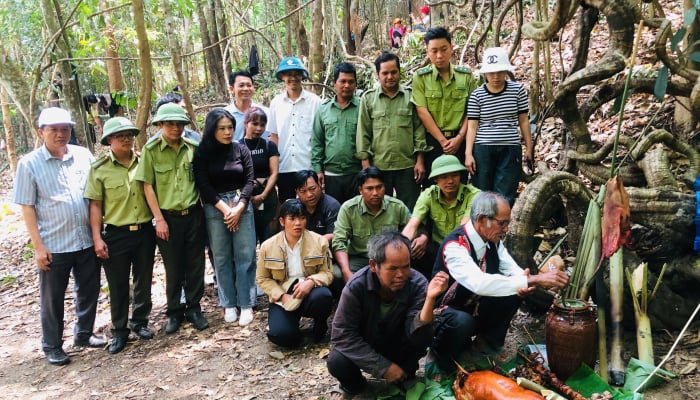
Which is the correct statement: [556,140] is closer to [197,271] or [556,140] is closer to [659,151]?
[659,151]

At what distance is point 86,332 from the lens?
466cm

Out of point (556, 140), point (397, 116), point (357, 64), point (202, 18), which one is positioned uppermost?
point (202, 18)

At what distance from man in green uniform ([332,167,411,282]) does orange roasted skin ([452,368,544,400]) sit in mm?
1505

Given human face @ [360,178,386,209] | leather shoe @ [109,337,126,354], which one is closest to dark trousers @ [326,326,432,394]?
human face @ [360,178,386,209]

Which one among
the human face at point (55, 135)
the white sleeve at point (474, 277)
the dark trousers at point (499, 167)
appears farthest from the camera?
the dark trousers at point (499, 167)

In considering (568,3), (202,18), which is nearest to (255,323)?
(568,3)

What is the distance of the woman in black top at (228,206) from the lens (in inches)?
177

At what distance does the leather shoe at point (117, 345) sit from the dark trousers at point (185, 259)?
0.46 meters

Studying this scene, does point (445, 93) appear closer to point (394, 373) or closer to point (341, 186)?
point (341, 186)

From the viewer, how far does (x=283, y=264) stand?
4250mm

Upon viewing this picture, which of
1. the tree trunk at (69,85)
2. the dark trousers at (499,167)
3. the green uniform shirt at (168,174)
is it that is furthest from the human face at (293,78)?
the tree trunk at (69,85)

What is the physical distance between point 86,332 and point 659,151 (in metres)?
5.31

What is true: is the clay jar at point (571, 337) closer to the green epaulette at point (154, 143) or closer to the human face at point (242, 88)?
the green epaulette at point (154, 143)

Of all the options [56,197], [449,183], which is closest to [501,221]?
[449,183]
